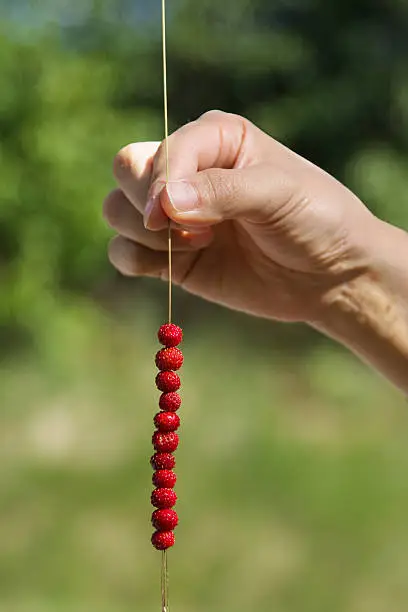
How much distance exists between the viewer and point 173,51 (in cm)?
407

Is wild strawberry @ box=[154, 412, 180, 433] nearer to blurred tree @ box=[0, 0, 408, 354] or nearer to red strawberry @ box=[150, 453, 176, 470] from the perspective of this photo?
red strawberry @ box=[150, 453, 176, 470]

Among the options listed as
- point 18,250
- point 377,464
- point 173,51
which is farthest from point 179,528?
point 173,51

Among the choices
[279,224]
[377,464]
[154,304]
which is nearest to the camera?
[279,224]

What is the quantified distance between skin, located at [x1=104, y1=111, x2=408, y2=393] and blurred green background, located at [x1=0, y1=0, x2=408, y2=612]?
1515mm

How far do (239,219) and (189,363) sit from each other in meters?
2.60

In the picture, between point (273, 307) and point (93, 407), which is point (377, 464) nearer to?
point (93, 407)

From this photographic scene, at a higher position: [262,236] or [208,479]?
[262,236]

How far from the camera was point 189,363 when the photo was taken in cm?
363

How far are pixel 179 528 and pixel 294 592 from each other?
41 cm

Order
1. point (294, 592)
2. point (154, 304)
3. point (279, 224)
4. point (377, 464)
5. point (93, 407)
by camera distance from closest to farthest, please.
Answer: point (279, 224)
point (294, 592)
point (377, 464)
point (93, 407)
point (154, 304)

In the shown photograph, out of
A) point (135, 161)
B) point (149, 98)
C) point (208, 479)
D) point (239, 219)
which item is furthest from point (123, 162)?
point (149, 98)

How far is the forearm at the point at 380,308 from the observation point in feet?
3.58

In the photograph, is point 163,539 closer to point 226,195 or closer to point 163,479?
point 163,479

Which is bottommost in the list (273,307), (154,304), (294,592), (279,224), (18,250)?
(294,592)
